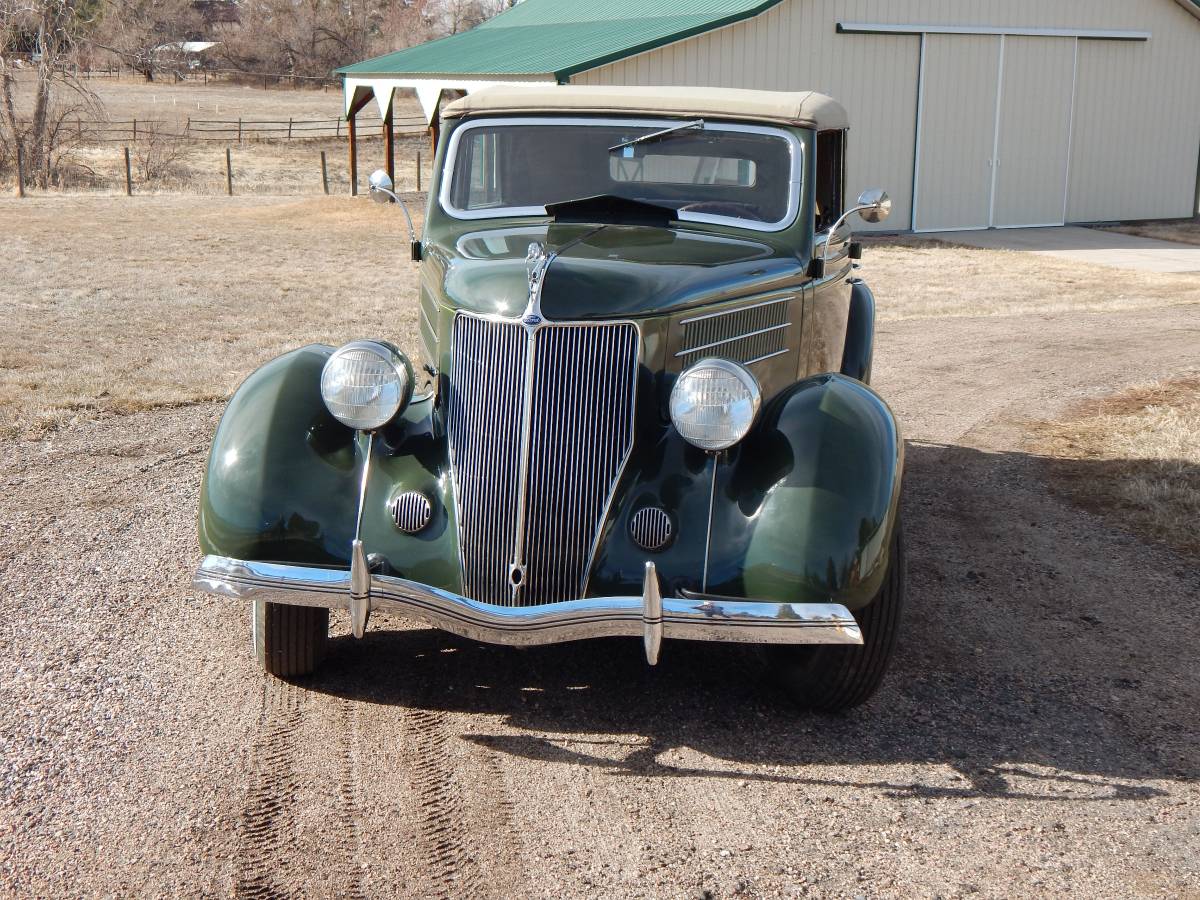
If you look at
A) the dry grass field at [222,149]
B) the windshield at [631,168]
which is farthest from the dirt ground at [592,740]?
the dry grass field at [222,149]

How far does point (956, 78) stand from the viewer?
794 inches

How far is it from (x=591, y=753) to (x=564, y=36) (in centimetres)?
1868

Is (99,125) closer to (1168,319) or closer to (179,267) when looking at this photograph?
(179,267)

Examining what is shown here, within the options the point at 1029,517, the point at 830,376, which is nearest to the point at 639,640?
the point at 830,376

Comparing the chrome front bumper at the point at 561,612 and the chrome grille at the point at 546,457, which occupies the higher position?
the chrome grille at the point at 546,457

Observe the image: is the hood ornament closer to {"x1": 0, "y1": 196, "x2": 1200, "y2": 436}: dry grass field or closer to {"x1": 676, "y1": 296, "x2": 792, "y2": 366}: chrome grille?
{"x1": 676, "y1": 296, "x2": 792, "y2": 366}: chrome grille

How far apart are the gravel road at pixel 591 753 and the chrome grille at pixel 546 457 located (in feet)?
1.85

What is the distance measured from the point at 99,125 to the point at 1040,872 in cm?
3819

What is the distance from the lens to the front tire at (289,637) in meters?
4.09

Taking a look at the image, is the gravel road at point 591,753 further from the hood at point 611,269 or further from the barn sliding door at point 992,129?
the barn sliding door at point 992,129

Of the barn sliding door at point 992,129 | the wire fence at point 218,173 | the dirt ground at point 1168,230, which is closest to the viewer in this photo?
the barn sliding door at point 992,129

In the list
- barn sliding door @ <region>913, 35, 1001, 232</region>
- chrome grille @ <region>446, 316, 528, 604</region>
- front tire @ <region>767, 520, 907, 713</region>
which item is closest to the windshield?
chrome grille @ <region>446, 316, 528, 604</region>

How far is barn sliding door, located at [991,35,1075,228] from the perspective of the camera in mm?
20594

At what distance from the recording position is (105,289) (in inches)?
526
